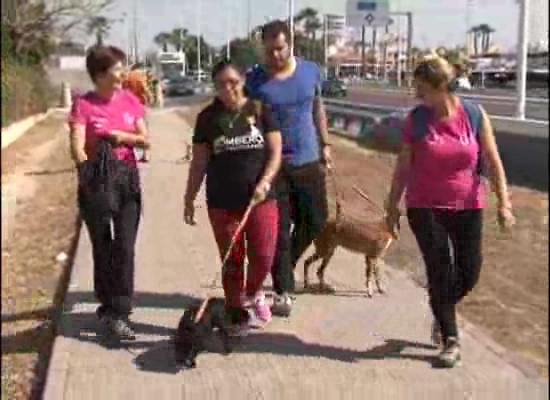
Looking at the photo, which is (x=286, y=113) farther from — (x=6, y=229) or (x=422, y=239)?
(x=6, y=229)

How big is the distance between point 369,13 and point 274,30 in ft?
0.66

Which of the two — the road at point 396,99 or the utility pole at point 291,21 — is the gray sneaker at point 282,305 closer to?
the road at point 396,99

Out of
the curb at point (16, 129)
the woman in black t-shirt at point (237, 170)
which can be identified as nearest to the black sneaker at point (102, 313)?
the woman in black t-shirt at point (237, 170)

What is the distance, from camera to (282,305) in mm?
2898

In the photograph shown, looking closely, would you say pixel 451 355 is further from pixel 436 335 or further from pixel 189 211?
pixel 189 211

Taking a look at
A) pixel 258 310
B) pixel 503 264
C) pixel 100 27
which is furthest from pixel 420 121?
pixel 503 264

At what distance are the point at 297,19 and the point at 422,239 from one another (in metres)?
0.52

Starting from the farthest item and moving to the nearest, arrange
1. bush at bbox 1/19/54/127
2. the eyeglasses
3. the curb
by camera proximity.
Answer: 1. the curb
2. bush at bbox 1/19/54/127
3. the eyeglasses

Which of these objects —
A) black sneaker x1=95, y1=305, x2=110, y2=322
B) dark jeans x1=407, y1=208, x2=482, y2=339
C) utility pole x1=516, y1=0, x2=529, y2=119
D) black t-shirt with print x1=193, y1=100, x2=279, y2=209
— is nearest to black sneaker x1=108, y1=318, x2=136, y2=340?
black sneaker x1=95, y1=305, x2=110, y2=322

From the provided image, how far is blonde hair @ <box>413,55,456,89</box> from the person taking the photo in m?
1.67

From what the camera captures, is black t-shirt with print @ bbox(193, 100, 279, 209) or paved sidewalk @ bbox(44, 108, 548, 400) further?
paved sidewalk @ bbox(44, 108, 548, 400)

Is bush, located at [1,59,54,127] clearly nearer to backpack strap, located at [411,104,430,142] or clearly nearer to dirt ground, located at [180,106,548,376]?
dirt ground, located at [180,106,548,376]

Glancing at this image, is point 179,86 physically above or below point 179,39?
below

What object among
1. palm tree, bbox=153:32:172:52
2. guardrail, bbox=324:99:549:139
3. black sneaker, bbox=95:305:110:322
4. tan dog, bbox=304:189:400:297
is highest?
palm tree, bbox=153:32:172:52
